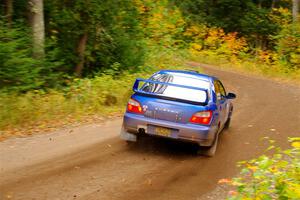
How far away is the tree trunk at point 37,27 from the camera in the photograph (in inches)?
534

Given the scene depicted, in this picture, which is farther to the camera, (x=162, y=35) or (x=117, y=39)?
(x=162, y=35)

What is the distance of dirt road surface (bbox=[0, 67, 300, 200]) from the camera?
5988 millimetres

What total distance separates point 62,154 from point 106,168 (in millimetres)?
1117

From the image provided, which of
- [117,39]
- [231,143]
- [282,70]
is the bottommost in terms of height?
[282,70]

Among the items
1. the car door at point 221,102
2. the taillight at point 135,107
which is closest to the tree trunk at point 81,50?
the car door at point 221,102

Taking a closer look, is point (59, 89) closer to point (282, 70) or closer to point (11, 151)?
point (11, 151)

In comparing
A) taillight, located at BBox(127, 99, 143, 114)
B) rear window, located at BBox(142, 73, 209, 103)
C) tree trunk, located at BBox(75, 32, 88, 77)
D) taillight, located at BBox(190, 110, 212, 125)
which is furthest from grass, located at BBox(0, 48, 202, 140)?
taillight, located at BBox(190, 110, 212, 125)

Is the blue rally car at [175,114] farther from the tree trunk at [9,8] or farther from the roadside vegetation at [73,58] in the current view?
the tree trunk at [9,8]

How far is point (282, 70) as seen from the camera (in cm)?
2789

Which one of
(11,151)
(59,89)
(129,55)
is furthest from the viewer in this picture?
(129,55)

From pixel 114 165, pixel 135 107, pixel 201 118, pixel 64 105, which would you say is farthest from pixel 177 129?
pixel 64 105

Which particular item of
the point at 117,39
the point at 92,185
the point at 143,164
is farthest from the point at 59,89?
the point at 92,185

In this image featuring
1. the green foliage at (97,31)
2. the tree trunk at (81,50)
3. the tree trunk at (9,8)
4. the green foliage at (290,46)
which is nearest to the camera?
the tree trunk at (9,8)

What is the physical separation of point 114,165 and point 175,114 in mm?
1544
